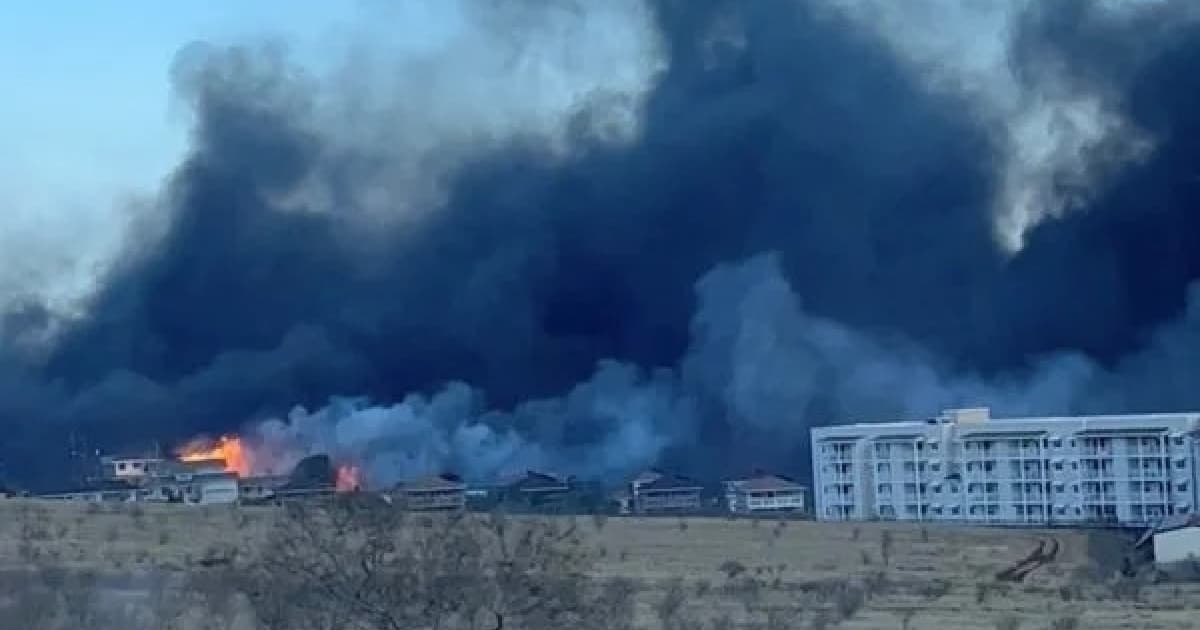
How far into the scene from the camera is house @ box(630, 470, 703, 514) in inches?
2429

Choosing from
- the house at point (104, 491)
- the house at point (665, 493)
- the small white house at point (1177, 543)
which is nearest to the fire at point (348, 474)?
the house at point (104, 491)

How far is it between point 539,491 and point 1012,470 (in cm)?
1413

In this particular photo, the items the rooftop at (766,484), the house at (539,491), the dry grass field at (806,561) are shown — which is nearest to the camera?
the dry grass field at (806,561)

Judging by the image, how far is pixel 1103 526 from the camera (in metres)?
53.1

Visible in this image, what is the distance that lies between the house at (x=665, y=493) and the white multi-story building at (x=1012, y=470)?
3592 mm

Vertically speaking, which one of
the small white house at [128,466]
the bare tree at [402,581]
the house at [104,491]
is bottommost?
the bare tree at [402,581]

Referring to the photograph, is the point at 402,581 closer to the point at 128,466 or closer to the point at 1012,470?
the point at 1012,470

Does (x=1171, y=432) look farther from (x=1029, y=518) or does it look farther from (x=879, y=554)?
(x=879, y=554)

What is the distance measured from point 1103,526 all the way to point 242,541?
957 inches

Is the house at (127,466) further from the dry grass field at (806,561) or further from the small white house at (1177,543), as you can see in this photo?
the small white house at (1177,543)

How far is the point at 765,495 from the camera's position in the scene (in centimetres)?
6281

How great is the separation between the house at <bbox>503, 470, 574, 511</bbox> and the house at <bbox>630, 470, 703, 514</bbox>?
1.95 metres

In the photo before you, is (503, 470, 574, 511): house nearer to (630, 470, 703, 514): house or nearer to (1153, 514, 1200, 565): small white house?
(630, 470, 703, 514): house

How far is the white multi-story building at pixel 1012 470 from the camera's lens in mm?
55719
